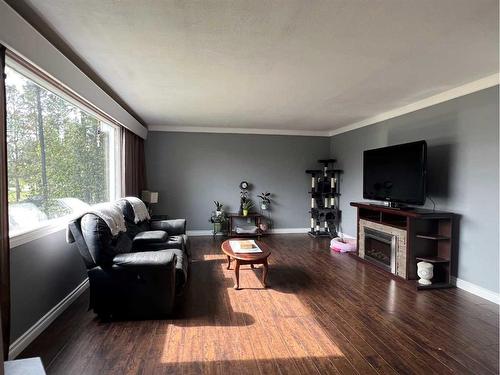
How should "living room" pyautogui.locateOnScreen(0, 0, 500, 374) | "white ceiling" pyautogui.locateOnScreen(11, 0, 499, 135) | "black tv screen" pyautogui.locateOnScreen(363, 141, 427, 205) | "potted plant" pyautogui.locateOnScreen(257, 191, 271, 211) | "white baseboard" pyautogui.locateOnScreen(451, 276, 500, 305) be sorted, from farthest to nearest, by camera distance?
"potted plant" pyautogui.locateOnScreen(257, 191, 271, 211) → "black tv screen" pyautogui.locateOnScreen(363, 141, 427, 205) → "white baseboard" pyautogui.locateOnScreen(451, 276, 500, 305) → "living room" pyautogui.locateOnScreen(0, 0, 500, 374) → "white ceiling" pyautogui.locateOnScreen(11, 0, 499, 135)

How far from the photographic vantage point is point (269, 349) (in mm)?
2045

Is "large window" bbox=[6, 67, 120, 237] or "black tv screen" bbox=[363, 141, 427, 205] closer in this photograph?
"large window" bbox=[6, 67, 120, 237]

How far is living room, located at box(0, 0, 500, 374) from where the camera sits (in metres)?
1.86

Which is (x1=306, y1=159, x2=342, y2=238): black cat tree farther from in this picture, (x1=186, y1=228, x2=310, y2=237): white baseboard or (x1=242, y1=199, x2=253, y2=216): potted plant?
(x1=242, y1=199, x2=253, y2=216): potted plant

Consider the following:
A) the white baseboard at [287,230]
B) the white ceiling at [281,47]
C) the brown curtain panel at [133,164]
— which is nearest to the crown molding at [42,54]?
the white ceiling at [281,47]

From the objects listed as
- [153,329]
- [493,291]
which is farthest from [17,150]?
[493,291]

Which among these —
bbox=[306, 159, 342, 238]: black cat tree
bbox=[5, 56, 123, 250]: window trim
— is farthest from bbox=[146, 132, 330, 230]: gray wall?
bbox=[5, 56, 123, 250]: window trim

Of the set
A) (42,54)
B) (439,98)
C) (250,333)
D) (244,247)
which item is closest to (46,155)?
(42,54)

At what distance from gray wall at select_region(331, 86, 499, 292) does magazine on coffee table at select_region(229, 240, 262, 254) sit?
2.42 m

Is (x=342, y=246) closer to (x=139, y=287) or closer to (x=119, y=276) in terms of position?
(x=139, y=287)

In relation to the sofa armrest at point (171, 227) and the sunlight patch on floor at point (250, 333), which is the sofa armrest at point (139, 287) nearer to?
the sunlight patch on floor at point (250, 333)

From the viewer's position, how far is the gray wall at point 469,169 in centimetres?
293

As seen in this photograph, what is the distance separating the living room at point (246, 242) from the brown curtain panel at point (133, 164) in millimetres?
49

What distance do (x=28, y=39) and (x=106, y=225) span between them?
1475 mm
